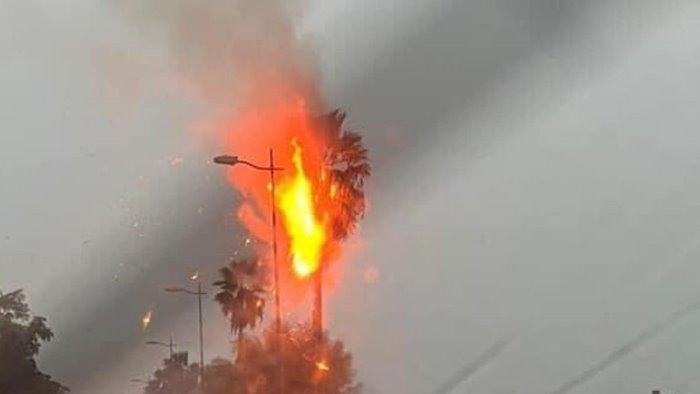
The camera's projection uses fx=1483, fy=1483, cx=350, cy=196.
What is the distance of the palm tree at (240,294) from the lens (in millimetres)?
51500

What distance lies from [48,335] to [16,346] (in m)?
2.12

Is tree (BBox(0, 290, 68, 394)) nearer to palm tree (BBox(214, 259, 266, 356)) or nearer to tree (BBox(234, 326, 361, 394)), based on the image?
tree (BBox(234, 326, 361, 394))

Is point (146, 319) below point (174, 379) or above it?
below

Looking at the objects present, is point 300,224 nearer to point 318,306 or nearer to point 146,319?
point 318,306

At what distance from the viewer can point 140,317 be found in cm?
4156

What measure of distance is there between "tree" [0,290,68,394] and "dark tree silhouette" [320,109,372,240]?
8.73 metres

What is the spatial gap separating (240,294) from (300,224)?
674 inches

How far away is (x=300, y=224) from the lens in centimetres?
3584

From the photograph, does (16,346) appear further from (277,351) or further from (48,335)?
(277,351)

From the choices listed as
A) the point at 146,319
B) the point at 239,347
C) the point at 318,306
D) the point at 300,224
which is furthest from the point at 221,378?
the point at 300,224

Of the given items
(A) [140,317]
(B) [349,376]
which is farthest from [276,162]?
(A) [140,317]

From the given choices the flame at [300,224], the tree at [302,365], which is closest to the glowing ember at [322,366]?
the tree at [302,365]

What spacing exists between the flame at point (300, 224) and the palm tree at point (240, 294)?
14925mm

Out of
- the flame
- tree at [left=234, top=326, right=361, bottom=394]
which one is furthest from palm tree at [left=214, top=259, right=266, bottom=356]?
the flame
